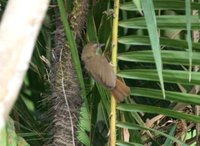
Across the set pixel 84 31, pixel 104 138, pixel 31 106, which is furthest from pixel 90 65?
pixel 31 106

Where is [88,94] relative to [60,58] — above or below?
below

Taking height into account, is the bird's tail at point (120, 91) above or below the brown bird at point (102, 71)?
below

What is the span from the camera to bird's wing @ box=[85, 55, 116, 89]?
43.7 inches

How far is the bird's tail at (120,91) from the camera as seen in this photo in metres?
1.11

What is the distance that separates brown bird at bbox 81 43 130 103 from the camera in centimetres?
111

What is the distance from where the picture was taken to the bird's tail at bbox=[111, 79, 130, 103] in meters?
1.11

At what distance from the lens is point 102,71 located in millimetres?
1112

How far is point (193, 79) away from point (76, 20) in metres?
0.28

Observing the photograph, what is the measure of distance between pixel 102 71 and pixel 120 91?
56 mm

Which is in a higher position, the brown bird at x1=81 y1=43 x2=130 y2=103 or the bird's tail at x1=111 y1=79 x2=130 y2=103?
the brown bird at x1=81 y1=43 x2=130 y2=103

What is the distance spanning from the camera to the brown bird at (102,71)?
1108mm

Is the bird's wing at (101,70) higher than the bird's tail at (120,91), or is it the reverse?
the bird's wing at (101,70)

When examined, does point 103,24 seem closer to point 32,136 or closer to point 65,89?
point 65,89

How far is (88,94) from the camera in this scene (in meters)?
1.27
